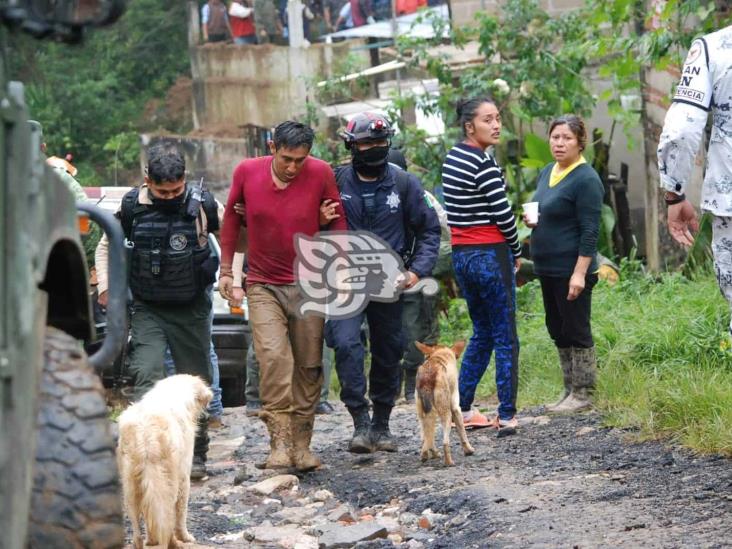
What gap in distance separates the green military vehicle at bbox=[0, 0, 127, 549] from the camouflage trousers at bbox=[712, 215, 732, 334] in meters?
2.96

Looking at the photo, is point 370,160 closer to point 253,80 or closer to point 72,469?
point 72,469

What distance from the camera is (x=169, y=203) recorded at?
7.86 m

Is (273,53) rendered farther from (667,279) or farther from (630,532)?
(630,532)

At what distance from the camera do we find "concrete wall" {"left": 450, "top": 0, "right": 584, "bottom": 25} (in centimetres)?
1764

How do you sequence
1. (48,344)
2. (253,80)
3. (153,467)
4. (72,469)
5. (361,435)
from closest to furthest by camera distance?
(72,469), (48,344), (153,467), (361,435), (253,80)

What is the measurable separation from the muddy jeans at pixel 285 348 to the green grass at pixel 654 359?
1.96 metres

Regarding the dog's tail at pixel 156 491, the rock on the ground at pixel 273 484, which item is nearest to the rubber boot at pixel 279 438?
the rock on the ground at pixel 273 484

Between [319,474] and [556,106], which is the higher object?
[556,106]

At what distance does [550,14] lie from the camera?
17.6 m

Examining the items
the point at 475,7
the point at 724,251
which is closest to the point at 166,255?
the point at 724,251

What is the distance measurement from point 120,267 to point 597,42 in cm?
846

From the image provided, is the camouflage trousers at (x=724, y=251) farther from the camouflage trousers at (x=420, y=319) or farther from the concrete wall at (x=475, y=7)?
the concrete wall at (x=475, y=7)

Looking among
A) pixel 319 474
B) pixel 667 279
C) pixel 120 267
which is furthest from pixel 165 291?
pixel 667 279

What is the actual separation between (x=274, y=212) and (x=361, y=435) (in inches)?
59.7
